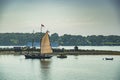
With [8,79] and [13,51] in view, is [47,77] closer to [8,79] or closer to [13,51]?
[8,79]

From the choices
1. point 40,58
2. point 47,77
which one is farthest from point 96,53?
point 47,77

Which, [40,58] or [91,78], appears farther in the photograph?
[40,58]

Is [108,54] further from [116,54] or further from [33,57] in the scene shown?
[33,57]

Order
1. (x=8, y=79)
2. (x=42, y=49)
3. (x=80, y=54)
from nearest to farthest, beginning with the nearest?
(x=8, y=79) → (x=42, y=49) → (x=80, y=54)

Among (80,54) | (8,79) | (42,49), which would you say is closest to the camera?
(8,79)

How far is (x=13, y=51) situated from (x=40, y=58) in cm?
2327

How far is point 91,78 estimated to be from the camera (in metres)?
57.5

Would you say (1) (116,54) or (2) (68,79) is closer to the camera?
(2) (68,79)

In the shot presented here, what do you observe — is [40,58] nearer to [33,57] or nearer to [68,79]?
[33,57]

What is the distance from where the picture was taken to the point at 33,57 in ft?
318

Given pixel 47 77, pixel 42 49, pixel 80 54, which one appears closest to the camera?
pixel 47 77

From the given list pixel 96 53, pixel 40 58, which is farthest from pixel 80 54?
pixel 40 58

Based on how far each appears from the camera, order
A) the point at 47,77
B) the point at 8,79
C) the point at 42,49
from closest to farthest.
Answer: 1. the point at 8,79
2. the point at 47,77
3. the point at 42,49

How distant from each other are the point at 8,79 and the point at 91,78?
1204 centimetres
